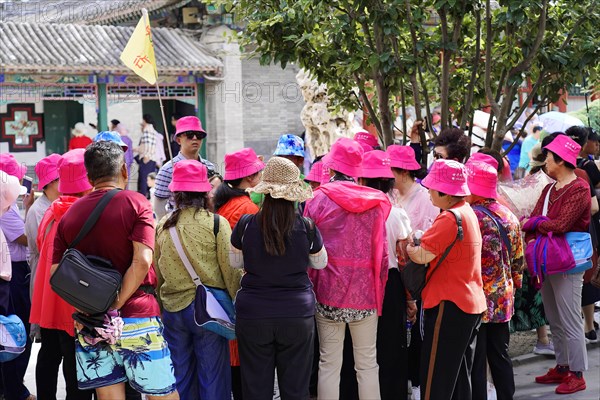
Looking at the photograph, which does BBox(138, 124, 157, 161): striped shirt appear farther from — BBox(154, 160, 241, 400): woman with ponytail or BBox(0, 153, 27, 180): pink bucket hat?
BBox(154, 160, 241, 400): woman with ponytail

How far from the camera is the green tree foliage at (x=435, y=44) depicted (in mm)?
7008

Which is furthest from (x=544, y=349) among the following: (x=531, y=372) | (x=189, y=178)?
(x=189, y=178)

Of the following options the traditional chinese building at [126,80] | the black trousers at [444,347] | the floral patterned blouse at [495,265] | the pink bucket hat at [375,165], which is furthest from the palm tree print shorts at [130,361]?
the traditional chinese building at [126,80]

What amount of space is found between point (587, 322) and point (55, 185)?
4.93m

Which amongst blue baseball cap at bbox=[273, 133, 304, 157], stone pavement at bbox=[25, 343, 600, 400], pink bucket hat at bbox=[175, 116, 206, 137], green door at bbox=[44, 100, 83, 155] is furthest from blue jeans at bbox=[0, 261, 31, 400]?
green door at bbox=[44, 100, 83, 155]

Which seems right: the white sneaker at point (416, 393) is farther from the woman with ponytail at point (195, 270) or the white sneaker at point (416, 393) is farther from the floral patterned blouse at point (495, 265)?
the woman with ponytail at point (195, 270)

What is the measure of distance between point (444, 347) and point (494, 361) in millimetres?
791

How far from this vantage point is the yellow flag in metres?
8.41

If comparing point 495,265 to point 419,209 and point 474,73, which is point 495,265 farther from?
point 474,73

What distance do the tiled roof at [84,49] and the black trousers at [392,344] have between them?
13853 millimetres

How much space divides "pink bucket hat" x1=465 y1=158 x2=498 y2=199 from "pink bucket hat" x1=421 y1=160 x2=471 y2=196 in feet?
1.43

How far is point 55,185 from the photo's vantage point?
6.12 m

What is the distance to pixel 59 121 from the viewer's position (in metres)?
20.6

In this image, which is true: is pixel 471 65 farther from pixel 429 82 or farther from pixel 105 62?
pixel 105 62
